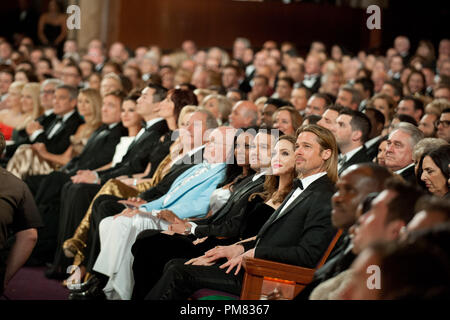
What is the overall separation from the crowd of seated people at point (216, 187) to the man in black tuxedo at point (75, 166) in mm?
12

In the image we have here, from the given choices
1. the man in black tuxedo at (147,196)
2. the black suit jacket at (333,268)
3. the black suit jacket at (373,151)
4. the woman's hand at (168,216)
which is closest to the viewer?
the black suit jacket at (333,268)

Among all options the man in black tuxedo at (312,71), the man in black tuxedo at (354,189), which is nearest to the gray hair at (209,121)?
the man in black tuxedo at (354,189)

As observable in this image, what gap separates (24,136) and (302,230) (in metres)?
4.74

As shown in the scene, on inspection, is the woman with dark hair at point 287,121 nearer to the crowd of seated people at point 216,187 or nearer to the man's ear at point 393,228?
the crowd of seated people at point 216,187

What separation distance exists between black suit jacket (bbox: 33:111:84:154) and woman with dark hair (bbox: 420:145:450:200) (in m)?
4.11

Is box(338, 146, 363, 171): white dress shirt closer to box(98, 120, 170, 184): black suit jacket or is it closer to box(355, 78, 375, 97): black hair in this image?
box(98, 120, 170, 184): black suit jacket

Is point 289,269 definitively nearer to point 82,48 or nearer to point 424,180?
point 424,180

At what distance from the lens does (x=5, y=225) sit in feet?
11.8

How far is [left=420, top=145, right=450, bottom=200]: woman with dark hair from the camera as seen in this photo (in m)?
4.07

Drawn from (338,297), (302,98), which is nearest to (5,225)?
(338,297)

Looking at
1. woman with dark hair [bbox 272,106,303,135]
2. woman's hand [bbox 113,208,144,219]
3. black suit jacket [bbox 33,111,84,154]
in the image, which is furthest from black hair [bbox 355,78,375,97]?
woman's hand [bbox 113,208,144,219]

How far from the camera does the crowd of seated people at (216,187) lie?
267 centimetres
